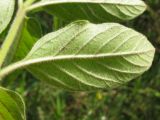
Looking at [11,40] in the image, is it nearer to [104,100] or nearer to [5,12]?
[5,12]

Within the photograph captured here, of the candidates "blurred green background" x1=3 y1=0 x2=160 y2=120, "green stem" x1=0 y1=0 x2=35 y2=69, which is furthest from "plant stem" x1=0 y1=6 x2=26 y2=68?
"blurred green background" x1=3 y1=0 x2=160 y2=120

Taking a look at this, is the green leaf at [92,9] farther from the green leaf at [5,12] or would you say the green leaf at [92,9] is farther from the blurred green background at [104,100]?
the blurred green background at [104,100]

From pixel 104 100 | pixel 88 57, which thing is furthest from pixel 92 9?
pixel 104 100

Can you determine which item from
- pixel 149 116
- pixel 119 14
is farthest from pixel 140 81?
pixel 119 14

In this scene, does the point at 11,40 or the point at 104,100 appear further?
the point at 104,100

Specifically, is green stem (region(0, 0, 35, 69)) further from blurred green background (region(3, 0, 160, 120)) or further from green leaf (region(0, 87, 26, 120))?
blurred green background (region(3, 0, 160, 120))

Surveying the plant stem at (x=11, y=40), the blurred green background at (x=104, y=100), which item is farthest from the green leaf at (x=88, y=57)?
the blurred green background at (x=104, y=100)

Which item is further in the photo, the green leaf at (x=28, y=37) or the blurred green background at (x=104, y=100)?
the blurred green background at (x=104, y=100)
